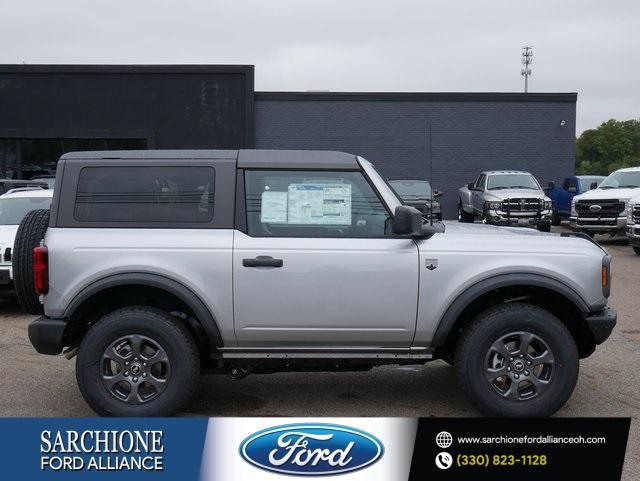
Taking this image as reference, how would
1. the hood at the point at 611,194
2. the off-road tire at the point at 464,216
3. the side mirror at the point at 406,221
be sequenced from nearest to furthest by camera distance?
the side mirror at the point at 406,221, the hood at the point at 611,194, the off-road tire at the point at 464,216

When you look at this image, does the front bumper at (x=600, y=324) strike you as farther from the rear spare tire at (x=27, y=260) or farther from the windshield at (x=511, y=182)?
the windshield at (x=511, y=182)

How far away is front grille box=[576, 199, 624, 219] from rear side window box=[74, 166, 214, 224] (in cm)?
1535

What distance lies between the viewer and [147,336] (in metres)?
4.89

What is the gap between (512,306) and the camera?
199 inches

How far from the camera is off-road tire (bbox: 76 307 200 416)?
16.0ft

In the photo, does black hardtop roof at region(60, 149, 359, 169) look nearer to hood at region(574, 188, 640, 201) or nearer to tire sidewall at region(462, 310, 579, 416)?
tire sidewall at region(462, 310, 579, 416)

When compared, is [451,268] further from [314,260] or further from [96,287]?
[96,287]

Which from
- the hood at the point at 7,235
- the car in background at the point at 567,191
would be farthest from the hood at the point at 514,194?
the hood at the point at 7,235

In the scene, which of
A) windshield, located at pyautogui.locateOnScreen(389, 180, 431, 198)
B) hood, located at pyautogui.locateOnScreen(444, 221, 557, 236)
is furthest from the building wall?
hood, located at pyautogui.locateOnScreen(444, 221, 557, 236)

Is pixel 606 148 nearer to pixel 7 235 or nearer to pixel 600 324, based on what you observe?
pixel 7 235

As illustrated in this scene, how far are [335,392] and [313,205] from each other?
1.69 meters

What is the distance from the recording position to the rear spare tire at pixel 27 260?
516 cm

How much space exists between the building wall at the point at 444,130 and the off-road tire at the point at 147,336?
22.9 m

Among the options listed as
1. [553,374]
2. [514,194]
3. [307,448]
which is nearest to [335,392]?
[553,374]
